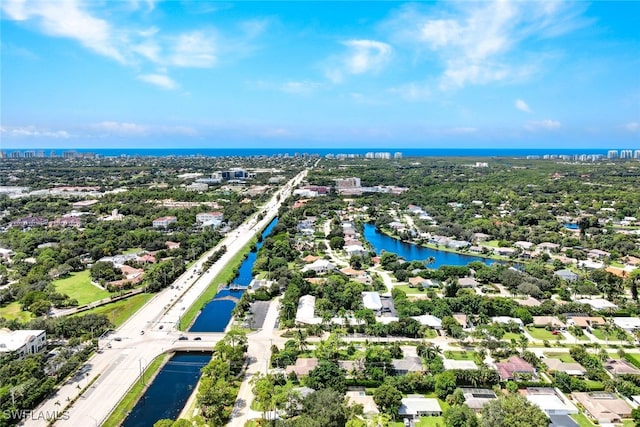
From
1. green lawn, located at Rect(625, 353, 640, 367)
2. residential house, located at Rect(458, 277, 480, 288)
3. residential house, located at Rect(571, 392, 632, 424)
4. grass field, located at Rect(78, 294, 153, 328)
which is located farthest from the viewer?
residential house, located at Rect(458, 277, 480, 288)

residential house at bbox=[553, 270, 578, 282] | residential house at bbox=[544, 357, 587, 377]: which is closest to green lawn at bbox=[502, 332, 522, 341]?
residential house at bbox=[544, 357, 587, 377]

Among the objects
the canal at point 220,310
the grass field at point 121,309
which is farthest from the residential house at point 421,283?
the grass field at point 121,309

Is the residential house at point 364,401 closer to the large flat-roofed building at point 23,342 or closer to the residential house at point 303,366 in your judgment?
the residential house at point 303,366

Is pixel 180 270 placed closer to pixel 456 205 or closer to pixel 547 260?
pixel 547 260

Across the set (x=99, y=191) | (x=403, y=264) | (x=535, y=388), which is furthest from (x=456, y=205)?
(x=99, y=191)

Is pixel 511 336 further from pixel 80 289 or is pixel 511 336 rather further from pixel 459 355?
pixel 80 289

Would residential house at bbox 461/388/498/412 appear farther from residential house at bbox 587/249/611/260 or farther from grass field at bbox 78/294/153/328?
residential house at bbox 587/249/611/260
